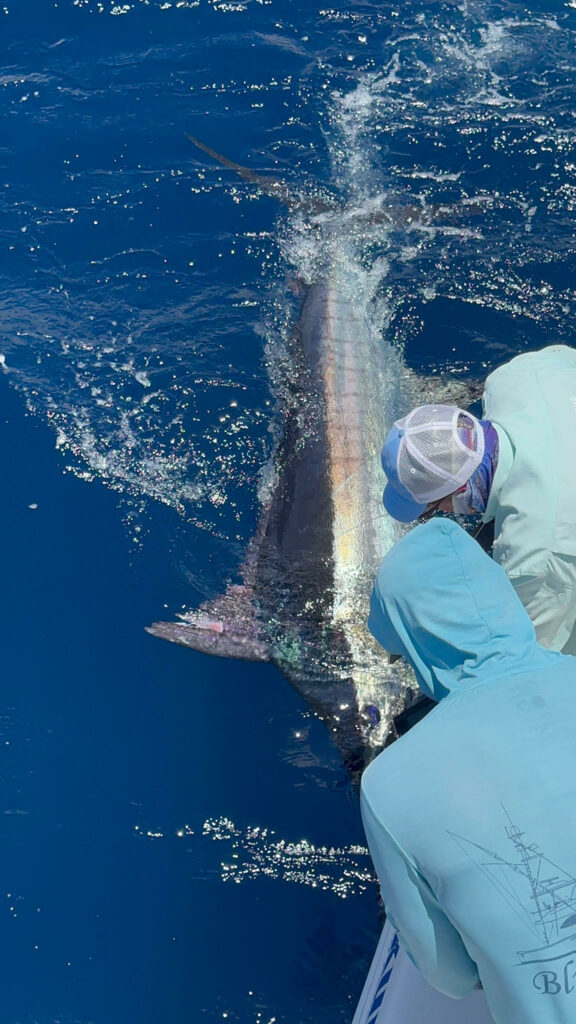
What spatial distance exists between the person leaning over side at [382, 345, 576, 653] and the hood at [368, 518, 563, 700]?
963 millimetres

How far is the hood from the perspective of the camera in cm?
203

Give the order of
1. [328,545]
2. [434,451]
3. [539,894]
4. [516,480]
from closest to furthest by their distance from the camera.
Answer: [539,894] < [434,451] < [516,480] < [328,545]

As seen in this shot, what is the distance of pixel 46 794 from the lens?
14.3ft

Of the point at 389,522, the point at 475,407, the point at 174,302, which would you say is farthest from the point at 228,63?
the point at 389,522

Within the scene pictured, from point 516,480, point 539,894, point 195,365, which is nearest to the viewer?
point 539,894

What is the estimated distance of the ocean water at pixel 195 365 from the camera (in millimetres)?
3932

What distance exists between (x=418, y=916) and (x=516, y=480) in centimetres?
166

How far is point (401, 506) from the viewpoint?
3.33m

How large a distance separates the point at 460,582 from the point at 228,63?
721 cm

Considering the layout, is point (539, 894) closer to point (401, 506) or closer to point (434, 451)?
point (434, 451)

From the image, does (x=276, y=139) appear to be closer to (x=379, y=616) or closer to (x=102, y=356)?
(x=102, y=356)

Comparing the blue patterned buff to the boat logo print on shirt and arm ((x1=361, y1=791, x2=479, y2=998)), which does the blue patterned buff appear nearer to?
arm ((x1=361, y1=791, x2=479, y2=998))

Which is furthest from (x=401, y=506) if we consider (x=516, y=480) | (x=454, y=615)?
(x=454, y=615)

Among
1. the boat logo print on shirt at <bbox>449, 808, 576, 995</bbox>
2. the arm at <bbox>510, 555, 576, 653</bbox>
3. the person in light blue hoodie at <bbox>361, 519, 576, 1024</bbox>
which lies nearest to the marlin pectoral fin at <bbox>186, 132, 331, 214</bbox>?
the arm at <bbox>510, 555, 576, 653</bbox>
